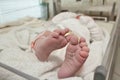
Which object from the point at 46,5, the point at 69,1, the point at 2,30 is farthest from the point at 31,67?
the point at 46,5

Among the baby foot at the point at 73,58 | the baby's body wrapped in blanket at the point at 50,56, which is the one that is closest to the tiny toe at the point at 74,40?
the baby foot at the point at 73,58

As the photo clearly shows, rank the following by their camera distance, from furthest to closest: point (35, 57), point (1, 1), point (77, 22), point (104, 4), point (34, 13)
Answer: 1. point (34, 13)
2. point (104, 4)
3. point (1, 1)
4. point (77, 22)
5. point (35, 57)

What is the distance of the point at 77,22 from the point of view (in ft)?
4.05

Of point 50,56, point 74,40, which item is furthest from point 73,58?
point 50,56

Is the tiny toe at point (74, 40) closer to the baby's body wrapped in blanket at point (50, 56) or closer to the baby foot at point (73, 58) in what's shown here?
the baby foot at point (73, 58)

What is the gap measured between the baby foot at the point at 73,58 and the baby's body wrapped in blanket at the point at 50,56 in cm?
4

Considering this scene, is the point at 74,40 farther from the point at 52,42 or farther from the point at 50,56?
the point at 50,56

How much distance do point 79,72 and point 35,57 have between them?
0.69 feet

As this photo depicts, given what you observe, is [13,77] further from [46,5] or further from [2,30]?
[46,5]

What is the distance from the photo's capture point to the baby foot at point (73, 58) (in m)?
0.66

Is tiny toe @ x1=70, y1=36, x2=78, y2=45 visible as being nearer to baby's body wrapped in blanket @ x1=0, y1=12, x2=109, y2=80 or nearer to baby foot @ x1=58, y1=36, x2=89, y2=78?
baby foot @ x1=58, y1=36, x2=89, y2=78

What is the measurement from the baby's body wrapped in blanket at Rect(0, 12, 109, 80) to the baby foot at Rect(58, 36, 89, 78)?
4 centimetres

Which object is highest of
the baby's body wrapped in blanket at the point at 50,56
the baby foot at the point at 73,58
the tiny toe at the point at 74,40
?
the tiny toe at the point at 74,40

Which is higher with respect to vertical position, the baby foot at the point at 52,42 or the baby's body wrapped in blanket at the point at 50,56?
the baby foot at the point at 52,42
